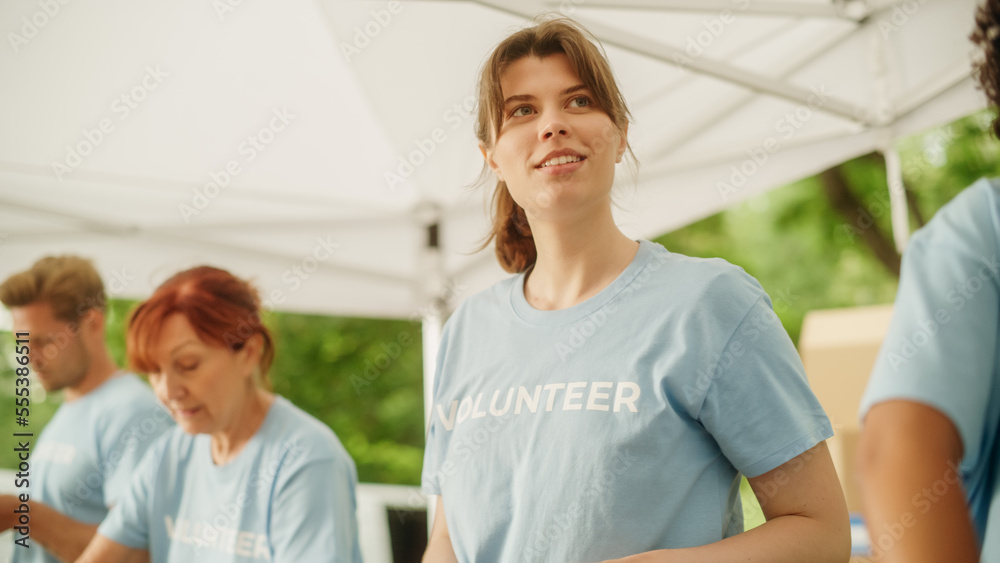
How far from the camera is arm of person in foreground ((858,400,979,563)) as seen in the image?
23.0 inches

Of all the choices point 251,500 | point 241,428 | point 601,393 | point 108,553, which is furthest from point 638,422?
point 108,553

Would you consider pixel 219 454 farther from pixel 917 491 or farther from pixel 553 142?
pixel 917 491

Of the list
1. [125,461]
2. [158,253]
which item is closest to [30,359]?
[125,461]

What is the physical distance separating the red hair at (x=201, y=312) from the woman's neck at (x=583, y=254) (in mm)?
1124

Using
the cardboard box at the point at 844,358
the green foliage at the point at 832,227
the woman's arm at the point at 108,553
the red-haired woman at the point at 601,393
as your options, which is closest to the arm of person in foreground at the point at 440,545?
the red-haired woman at the point at 601,393

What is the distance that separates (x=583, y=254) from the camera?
120 cm

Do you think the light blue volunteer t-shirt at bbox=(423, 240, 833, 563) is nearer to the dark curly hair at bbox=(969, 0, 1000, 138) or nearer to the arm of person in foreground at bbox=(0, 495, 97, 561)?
the dark curly hair at bbox=(969, 0, 1000, 138)

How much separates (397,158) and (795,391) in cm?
210

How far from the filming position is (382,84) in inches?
103

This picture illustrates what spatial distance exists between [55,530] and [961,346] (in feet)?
7.31

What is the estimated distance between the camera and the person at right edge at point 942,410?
23.2 inches

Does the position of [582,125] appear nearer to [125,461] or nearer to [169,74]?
[125,461]

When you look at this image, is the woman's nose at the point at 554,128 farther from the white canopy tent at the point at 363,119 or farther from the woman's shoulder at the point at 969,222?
the white canopy tent at the point at 363,119

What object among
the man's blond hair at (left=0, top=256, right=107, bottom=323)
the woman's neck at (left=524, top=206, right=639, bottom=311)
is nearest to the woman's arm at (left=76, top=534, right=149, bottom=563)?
the man's blond hair at (left=0, top=256, right=107, bottom=323)
